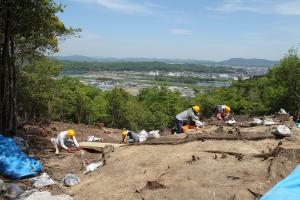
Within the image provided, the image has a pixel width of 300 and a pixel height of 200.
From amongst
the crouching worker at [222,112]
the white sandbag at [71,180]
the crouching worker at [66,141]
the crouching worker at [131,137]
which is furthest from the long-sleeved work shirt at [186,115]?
the white sandbag at [71,180]

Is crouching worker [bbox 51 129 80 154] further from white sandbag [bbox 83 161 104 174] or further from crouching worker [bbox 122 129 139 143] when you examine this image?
crouching worker [bbox 122 129 139 143]

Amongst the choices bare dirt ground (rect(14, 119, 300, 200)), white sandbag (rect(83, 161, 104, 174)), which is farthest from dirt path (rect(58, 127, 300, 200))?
white sandbag (rect(83, 161, 104, 174))

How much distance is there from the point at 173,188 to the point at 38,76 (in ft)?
48.8

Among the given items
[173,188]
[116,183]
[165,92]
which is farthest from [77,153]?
[165,92]

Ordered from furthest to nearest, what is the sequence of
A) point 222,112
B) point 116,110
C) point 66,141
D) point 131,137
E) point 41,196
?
1. point 116,110
2. point 222,112
3. point 131,137
4. point 66,141
5. point 41,196

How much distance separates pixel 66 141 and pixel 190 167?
559 centimetres

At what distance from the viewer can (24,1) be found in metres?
13.5

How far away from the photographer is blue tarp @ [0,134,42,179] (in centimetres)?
1092

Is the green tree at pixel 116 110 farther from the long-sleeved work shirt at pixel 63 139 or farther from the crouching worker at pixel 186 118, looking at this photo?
the long-sleeved work shirt at pixel 63 139

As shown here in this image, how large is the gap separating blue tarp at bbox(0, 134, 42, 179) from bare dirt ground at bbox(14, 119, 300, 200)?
2.90ft

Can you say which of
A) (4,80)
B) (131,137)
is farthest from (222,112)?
(4,80)

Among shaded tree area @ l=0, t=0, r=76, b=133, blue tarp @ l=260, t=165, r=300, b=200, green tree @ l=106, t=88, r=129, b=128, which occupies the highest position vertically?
shaded tree area @ l=0, t=0, r=76, b=133

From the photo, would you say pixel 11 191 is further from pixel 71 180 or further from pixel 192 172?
pixel 192 172

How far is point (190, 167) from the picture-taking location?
1025cm
